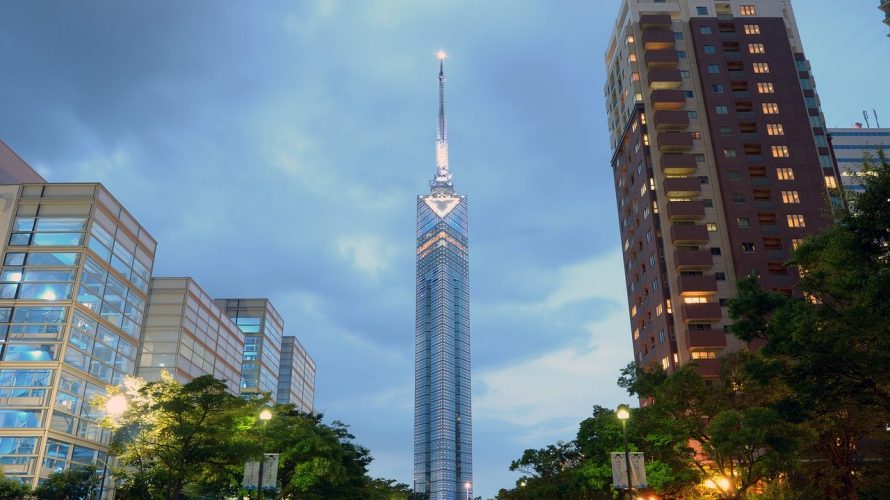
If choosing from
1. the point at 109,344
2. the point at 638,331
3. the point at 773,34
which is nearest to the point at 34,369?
the point at 109,344

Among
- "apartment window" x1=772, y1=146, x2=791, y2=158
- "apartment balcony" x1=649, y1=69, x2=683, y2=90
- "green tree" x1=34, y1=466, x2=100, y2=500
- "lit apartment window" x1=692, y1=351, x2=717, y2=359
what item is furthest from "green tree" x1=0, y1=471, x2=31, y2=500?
"apartment window" x1=772, y1=146, x2=791, y2=158

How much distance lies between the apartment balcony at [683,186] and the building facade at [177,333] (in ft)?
212

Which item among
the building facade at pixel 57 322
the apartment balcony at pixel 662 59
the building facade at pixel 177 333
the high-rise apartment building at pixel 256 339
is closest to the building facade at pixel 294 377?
the high-rise apartment building at pixel 256 339

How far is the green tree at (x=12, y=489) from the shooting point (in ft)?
171

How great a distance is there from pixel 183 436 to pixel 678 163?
7713 cm

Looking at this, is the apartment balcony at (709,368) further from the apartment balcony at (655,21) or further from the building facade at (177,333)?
the building facade at (177,333)

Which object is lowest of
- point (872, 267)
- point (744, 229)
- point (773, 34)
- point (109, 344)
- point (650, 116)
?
point (872, 267)

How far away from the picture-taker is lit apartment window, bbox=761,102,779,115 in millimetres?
101000

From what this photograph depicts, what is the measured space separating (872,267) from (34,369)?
67054mm

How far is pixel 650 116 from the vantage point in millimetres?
102688

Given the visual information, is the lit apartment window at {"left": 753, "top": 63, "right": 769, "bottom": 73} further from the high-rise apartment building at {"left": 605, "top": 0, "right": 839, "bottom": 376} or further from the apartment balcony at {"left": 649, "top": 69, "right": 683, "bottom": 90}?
the apartment balcony at {"left": 649, "top": 69, "right": 683, "bottom": 90}

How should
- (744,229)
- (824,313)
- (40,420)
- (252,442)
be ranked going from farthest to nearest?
(744,229) < (40,420) < (252,442) < (824,313)

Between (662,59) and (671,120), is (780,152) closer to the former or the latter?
(671,120)

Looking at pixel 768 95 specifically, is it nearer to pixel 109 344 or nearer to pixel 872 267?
pixel 872 267
